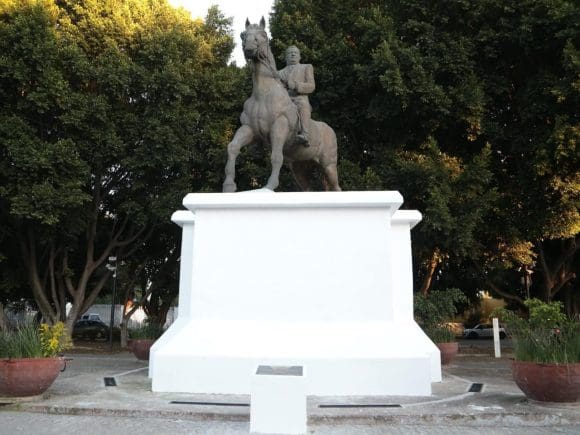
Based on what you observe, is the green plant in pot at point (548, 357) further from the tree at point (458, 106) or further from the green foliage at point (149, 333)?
the green foliage at point (149, 333)

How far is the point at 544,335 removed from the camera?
759 cm

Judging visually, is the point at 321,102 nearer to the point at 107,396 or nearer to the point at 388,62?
the point at 388,62

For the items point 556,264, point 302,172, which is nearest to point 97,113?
point 302,172

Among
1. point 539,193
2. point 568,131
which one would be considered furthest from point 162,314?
point 568,131

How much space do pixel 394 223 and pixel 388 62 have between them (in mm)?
7923

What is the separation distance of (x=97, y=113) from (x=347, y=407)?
13.9 metres

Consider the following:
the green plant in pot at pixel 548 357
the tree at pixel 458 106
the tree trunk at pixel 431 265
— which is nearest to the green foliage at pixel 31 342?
the green plant in pot at pixel 548 357

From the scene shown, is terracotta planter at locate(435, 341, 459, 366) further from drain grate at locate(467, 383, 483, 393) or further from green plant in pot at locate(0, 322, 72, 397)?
green plant in pot at locate(0, 322, 72, 397)

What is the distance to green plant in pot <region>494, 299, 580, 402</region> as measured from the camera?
6.90m

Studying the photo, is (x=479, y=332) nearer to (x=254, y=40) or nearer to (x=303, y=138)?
(x=303, y=138)

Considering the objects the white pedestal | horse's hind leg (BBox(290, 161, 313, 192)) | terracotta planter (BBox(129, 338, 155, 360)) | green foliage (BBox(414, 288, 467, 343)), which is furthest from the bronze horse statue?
green foliage (BBox(414, 288, 467, 343))

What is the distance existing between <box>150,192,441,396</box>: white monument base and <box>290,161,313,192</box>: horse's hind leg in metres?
2.06

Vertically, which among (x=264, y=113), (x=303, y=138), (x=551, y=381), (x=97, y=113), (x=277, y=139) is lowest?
(x=551, y=381)

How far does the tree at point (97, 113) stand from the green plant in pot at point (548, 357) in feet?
43.7
